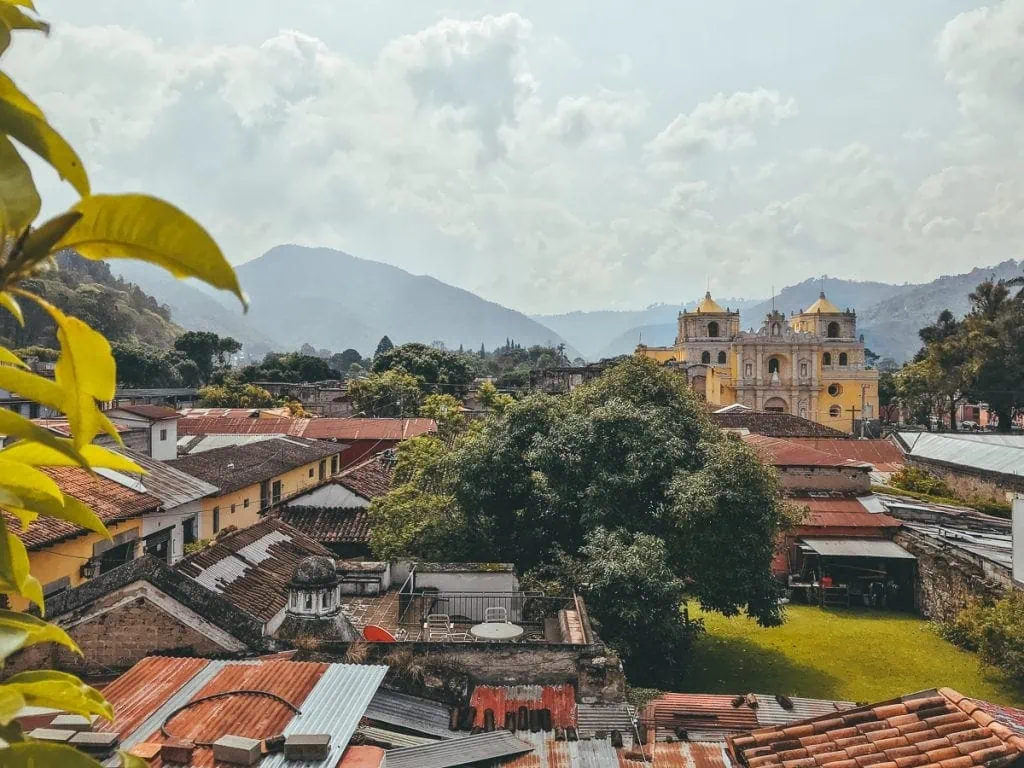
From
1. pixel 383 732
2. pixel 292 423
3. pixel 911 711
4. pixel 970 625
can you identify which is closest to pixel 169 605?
pixel 383 732

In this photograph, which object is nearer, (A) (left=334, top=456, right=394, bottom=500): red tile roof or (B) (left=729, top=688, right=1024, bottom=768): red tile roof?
(B) (left=729, top=688, right=1024, bottom=768): red tile roof

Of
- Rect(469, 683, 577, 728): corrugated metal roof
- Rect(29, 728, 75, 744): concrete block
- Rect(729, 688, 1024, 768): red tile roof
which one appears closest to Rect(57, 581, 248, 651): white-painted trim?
Rect(469, 683, 577, 728): corrugated metal roof

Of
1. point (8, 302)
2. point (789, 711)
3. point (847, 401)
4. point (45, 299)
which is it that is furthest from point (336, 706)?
point (847, 401)

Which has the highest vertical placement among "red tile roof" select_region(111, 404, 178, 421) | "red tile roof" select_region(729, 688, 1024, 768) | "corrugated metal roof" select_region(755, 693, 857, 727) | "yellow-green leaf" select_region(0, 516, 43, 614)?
"red tile roof" select_region(111, 404, 178, 421)

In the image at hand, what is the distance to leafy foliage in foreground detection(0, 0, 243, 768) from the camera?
1.11 meters

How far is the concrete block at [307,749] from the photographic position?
506 centimetres

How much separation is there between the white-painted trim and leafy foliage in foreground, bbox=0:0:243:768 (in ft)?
25.8

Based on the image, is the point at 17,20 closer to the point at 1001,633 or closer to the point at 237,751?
the point at 237,751

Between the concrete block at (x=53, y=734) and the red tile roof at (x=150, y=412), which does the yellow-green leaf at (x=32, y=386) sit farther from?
the red tile roof at (x=150, y=412)

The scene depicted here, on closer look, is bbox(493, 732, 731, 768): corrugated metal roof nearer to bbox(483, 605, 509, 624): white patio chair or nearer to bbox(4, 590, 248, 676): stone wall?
bbox(4, 590, 248, 676): stone wall

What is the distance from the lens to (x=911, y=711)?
6801 mm

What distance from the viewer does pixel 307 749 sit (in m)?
5.09

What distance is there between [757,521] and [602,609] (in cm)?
375

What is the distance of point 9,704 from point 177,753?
15.9ft
